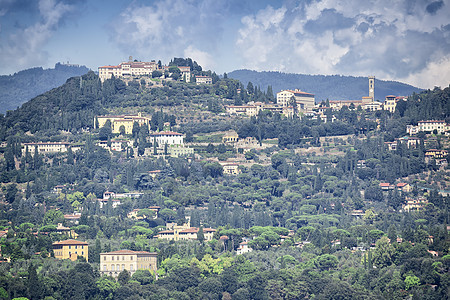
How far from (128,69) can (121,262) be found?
56.2 m

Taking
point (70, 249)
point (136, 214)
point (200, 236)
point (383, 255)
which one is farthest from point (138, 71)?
point (383, 255)

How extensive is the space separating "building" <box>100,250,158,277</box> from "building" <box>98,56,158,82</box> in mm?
51553

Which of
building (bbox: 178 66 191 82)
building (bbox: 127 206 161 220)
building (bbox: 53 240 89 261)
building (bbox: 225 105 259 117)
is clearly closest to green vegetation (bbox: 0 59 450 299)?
building (bbox: 127 206 161 220)

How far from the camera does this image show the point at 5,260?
226 ft

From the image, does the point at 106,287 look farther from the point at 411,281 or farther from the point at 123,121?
the point at 123,121

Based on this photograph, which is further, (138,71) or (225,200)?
(138,71)

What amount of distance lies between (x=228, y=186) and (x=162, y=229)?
16656 millimetres

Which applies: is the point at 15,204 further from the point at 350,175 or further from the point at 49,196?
the point at 350,175

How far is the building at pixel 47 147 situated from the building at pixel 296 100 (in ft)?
112

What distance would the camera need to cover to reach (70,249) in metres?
76.4

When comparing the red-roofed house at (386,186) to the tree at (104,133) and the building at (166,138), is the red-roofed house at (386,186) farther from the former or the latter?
the tree at (104,133)

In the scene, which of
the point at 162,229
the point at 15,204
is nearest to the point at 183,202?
the point at 162,229

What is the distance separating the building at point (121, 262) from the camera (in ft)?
242

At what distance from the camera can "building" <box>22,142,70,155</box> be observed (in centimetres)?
10525
